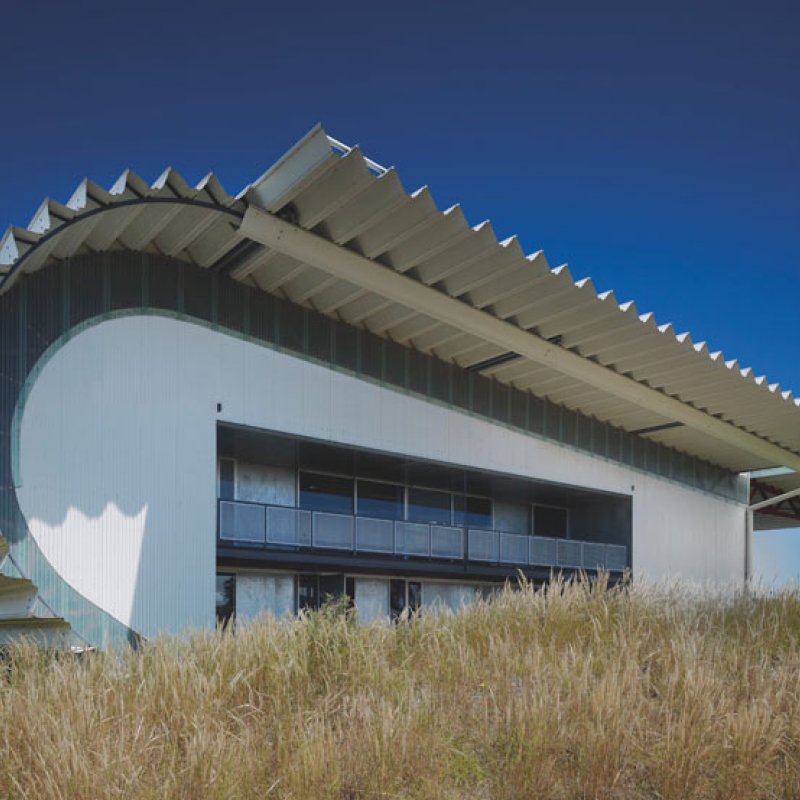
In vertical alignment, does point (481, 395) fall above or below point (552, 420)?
above

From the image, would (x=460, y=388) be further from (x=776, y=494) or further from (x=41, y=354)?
(x=776, y=494)

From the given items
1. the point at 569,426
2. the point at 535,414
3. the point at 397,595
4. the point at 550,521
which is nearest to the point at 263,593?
the point at 397,595

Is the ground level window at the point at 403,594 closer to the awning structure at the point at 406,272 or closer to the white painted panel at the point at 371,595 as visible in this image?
the white painted panel at the point at 371,595

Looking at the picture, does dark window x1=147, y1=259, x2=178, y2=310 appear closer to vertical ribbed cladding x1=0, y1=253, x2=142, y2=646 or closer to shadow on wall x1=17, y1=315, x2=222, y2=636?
shadow on wall x1=17, y1=315, x2=222, y2=636

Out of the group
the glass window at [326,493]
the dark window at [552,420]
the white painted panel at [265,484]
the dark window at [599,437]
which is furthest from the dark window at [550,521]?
the white painted panel at [265,484]

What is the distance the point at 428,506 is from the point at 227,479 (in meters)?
6.74

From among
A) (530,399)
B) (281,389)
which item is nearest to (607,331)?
(530,399)

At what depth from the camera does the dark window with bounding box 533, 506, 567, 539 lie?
1132 inches

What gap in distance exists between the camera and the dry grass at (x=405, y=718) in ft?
19.3

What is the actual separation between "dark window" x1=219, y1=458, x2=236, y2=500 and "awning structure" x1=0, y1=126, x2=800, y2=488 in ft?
13.1

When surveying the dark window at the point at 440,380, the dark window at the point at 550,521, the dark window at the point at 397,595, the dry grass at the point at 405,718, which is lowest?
the dark window at the point at 397,595

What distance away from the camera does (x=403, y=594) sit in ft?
77.3

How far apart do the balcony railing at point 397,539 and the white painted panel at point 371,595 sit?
55.2 inches

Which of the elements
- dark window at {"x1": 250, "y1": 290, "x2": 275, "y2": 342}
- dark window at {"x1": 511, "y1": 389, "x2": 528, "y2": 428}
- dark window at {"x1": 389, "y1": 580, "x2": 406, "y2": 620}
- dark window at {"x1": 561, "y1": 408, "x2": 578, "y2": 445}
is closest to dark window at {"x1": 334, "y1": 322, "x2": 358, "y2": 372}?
dark window at {"x1": 250, "y1": 290, "x2": 275, "y2": 342}
